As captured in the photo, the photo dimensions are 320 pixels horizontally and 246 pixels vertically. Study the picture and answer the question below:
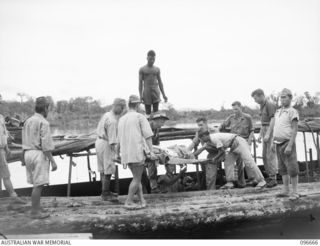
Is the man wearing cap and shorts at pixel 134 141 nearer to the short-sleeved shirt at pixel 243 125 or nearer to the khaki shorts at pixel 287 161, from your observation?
the khaki shorts at pixel 287 161

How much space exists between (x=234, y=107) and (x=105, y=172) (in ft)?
7.56

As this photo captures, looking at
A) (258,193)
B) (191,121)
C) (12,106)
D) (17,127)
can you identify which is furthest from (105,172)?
(191,121)

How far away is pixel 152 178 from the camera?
218 inches

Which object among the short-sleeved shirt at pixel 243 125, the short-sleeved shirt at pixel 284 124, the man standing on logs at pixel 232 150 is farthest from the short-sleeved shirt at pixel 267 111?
the short-sleeved shirt at pixel 284 124

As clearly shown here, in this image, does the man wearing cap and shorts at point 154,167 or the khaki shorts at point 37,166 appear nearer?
the khaki shorts at point 37,166

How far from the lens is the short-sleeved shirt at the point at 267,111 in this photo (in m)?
5.61

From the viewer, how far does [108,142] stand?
15.9 feet

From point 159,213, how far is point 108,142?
1.19m

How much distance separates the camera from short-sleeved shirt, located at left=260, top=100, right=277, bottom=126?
5.61 m

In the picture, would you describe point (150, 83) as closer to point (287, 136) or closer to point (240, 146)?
point (240, 146)

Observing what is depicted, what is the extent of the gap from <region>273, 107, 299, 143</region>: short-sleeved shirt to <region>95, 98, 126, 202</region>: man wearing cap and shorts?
6.69ft

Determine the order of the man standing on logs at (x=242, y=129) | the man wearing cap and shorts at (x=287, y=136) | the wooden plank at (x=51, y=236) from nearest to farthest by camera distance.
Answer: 1. the wooden plank at (x=51, y=236)
2. the man wearing cap and shorts at (x=287, y=136)
3. the man standing on logs at (x=242, y=129)

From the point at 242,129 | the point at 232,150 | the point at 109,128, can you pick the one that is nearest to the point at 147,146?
the point at 109,128

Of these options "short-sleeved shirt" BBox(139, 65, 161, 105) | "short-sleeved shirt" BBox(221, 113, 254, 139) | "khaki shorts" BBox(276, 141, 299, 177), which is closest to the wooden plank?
"khaki shorts" BBox(276, 141, 299, 177)
